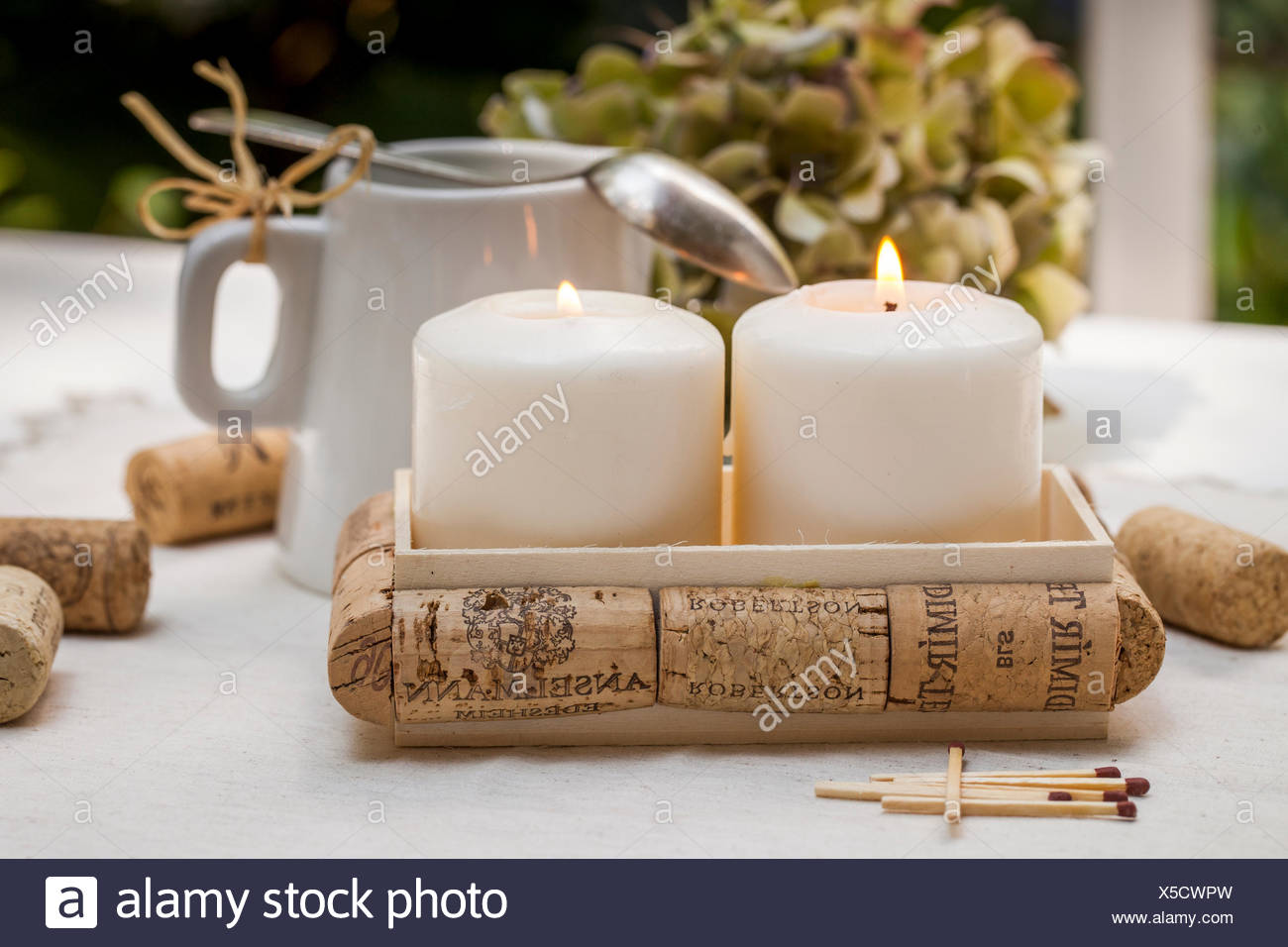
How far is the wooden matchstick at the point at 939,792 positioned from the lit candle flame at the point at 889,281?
21 centimetres

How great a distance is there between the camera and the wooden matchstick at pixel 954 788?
54 cm

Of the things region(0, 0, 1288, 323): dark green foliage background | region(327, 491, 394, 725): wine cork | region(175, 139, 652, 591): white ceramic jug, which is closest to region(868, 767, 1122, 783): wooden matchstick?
region(327, 491, 394, 725): wine cork

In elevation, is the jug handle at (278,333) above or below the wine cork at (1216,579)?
above

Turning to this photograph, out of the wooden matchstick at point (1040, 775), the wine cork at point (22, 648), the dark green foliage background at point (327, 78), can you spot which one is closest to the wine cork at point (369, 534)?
the wine cork at point (22, 648)

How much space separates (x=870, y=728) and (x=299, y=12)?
1.88 metres

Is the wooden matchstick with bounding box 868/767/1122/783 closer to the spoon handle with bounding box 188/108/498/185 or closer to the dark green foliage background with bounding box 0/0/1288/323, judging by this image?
the spoon handle with bounding box 188/108/498/185

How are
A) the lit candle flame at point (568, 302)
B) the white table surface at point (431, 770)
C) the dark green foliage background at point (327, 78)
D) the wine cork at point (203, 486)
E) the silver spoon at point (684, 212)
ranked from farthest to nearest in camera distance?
1. the dark green foliage background at point (327, 78)
2. the wine cork at point (203, 486)
3. the silver spoon at point (684, 212)
4. the lit candle flame at point (568, 302)
5. the white table surface at point (431, 770)

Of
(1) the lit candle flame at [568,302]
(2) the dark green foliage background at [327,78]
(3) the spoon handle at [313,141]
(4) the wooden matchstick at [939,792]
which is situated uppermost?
(2) the dark green foliage background at [327,78]

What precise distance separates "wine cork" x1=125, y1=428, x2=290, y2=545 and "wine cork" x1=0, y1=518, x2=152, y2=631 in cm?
13

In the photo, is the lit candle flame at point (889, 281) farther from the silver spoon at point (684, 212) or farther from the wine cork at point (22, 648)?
the wine cork at point (22, 648)

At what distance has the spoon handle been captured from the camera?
75cm

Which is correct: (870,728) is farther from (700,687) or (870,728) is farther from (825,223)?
(825,223)

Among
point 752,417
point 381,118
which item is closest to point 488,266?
point 752,417

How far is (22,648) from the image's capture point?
61cm
